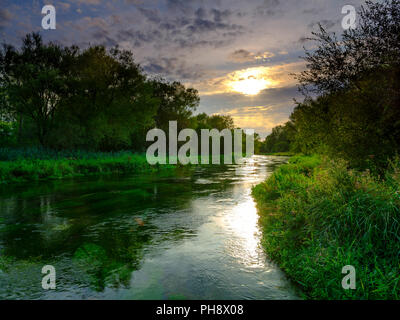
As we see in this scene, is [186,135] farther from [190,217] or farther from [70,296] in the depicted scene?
[70,296]

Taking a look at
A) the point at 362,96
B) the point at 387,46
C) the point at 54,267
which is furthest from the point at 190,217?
the point at 387,46

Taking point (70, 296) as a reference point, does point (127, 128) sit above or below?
above

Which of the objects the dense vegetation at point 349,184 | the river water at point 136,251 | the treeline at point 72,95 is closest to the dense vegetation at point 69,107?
the treeline at point 72,95

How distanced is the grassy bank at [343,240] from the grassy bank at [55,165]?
17.2 meters

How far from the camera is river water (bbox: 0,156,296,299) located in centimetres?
419

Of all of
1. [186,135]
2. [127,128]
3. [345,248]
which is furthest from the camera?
[186,135]

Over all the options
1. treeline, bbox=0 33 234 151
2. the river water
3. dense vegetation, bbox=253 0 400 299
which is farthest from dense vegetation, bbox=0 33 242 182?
dense vegetation, bbox=253 0 400 299

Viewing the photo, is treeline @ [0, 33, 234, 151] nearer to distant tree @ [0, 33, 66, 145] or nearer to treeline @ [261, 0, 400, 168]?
distant tree @ [0, 33, 66, 145]

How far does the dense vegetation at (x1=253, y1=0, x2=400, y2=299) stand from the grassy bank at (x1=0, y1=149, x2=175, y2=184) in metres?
14.8

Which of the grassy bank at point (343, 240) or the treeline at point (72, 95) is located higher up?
the treeline at point (72, 95)

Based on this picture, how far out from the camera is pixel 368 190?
17.0ft

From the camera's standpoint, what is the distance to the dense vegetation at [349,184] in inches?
162

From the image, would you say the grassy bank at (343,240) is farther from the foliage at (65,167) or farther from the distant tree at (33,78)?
the distant tree at (33,78)

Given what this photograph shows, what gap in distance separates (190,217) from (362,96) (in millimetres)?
6321
